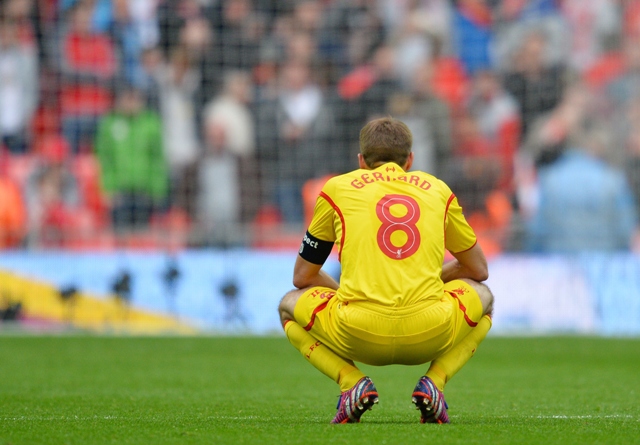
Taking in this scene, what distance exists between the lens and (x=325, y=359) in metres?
5.38

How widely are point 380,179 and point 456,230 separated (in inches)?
17.5

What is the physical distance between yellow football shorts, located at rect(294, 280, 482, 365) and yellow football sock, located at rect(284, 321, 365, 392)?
0.15 feet

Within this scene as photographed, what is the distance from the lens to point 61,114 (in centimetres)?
1783

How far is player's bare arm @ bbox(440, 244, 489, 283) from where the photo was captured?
5.54 m

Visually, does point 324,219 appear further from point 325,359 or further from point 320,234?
point 325,359

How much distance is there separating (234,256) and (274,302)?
2.75 feet

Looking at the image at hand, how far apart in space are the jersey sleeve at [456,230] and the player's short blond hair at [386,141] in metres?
0.31

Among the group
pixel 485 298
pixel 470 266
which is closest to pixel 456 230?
pixel 470 266

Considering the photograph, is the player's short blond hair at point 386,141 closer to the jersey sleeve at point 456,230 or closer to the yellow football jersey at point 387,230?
the yellow football jersey at point 387,230

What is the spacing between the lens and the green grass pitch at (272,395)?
498 cm

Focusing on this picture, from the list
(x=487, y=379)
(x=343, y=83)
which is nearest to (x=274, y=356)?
(x=487, y=379)

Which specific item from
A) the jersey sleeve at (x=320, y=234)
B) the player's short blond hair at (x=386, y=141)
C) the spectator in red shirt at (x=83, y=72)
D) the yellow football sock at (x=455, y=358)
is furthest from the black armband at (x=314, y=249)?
the spectator in red shirt at (x=83, y=72)

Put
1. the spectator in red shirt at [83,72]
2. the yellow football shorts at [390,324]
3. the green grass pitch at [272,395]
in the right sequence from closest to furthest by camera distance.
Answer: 1. the green grass pitch at [272,395]
2. the yellow football shorts at [390,324]
3. the spectator in red shirt at [83,72]

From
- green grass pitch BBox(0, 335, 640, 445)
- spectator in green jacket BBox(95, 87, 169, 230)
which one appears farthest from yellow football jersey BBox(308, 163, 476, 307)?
spectator in green jacket BBox(95, 87, 169, 230)
